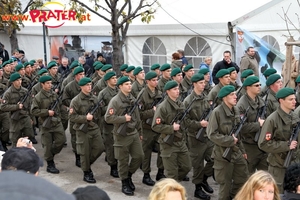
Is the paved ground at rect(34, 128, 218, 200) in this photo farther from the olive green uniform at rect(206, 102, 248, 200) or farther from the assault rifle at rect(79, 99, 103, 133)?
the olive green uniform at rect(206, 102, 248, 200)

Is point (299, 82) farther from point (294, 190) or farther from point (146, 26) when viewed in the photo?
point (146, 26)

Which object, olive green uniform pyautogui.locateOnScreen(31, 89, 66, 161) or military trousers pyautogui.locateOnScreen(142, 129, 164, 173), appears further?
olive green uniform pyautogui.locateOnScreen(31, 89, 66, 161)

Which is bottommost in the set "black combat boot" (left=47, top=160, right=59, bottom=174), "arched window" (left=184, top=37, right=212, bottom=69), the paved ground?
the paved ground

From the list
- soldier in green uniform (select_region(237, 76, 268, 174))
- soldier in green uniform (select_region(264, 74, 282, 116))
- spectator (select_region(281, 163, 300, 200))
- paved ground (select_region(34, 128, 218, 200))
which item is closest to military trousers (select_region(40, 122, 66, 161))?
paved ground (select_region(34, 128, 218, 200))

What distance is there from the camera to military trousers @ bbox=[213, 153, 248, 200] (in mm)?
6477

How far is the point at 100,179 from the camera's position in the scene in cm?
870

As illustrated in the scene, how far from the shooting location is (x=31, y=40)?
A: 857 inches

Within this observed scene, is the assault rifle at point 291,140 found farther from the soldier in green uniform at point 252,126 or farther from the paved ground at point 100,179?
the paved ground at point 100,179

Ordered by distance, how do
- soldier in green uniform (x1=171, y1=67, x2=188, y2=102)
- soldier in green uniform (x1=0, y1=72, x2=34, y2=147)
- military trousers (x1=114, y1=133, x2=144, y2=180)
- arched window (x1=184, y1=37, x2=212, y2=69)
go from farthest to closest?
arched window (x1=184, y1=37, x2=212, y2=69) < soldier in green uniform (x1=0, y1=72, x2=34, y2=147) < soldier in green uniform (x1=171, y1=67, x2=188, y2=102) < military trousers (x1=114, y1=133, x2=144, y2=180)

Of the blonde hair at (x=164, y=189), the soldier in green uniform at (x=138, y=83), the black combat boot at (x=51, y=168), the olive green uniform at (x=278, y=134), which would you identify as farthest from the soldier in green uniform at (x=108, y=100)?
the blonde hair at (x=164, y=189)

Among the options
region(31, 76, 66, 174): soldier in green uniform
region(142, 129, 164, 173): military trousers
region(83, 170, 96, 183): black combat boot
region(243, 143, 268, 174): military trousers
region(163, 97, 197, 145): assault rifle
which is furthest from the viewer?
region(31, 76, 66, 174): soldier in green uniform

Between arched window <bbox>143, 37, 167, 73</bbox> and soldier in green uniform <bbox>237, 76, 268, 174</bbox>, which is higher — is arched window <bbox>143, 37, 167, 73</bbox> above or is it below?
above

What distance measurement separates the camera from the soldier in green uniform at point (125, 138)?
768 cm

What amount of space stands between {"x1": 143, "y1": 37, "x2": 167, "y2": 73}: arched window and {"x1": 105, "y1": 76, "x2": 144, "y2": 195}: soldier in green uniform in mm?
7265
